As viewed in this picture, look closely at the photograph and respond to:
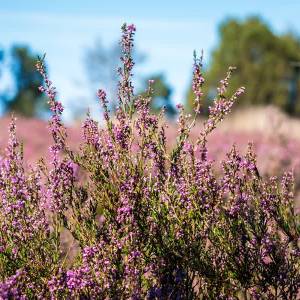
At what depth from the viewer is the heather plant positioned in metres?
4.66

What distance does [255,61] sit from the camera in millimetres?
A: 55719

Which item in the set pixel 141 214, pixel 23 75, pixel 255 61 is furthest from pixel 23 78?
pixel 141 214

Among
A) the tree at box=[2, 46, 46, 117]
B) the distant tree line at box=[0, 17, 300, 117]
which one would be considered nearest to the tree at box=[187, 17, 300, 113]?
the distant tree line at box=[0, 17, 300, 117]

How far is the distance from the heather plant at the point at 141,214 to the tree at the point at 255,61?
47.4 metres

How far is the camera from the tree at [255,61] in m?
53.5

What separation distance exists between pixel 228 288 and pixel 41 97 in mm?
68014

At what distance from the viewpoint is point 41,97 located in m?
71.5

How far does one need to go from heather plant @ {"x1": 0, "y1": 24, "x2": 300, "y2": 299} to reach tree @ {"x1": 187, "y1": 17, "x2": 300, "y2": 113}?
4744 cm

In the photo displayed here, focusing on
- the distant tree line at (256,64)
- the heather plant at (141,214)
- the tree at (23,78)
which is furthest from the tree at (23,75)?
the heather plant at (141,214)

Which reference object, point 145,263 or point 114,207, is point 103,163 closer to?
point 114,207

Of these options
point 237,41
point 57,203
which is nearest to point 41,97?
point 237,41

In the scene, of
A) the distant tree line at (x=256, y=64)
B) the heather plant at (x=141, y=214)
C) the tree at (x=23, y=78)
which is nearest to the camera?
the heather plant at (x=141, y=214)

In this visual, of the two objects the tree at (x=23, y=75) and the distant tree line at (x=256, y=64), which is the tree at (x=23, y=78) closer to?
the tree at (x=23, y=75)

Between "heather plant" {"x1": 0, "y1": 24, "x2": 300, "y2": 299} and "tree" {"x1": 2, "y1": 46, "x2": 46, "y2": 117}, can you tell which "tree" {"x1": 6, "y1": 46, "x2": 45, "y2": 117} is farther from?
"heather plant" {"x1": 0, "y1": 24, "x2": 300, "y2": 299}
